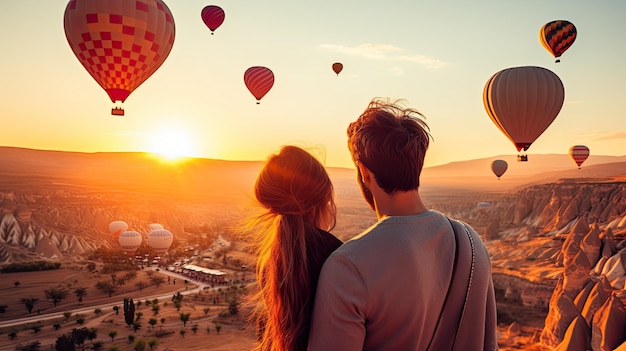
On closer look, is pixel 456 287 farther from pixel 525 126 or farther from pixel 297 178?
pixel 525 126

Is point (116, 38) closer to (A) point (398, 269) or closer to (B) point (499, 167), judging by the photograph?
(A) point (398, 269)

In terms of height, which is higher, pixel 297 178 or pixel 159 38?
pixel 159 38

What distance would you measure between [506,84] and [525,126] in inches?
90.4

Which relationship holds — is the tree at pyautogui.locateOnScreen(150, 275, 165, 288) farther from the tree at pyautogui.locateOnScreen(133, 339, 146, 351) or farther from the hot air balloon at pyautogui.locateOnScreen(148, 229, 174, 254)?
the tree at pyautogui.locateOnScreen(133, 339, 146, 351)

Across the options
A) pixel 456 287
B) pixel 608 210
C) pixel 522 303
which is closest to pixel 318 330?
pixel 456 287

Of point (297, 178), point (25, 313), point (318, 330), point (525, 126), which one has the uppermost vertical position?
point (525, 126)

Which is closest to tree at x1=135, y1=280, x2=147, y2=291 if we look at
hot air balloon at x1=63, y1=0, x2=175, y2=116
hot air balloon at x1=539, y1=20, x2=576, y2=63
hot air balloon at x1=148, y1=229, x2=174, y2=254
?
hot air balloon at x1=148, y1=229, x2=174, y2=254

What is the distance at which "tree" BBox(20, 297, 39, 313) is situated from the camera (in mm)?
27797

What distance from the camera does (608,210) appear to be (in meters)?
44.2

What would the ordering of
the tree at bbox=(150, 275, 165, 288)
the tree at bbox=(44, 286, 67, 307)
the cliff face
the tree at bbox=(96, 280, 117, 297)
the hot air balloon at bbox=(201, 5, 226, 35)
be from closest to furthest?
1. the tree at bbox=(44, 286, 67, 307)
2. the hot air balloon at bbox=(201, 5, 226, 35)
3. the tree at bbox=(96, 280, 117, 297)
4. the tree at bbox=(150, 275, 165, 288)
5. the cliff face

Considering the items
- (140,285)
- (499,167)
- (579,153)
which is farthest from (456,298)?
(499,167)

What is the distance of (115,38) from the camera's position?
19.5 meters

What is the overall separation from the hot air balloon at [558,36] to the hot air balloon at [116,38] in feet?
77.4

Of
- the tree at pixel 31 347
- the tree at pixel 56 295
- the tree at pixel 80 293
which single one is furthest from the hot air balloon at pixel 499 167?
the tree at pixel 31 347
